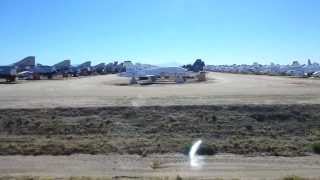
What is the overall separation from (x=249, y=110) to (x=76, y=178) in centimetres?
1415

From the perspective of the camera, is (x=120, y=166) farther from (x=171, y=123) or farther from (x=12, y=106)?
(x=12, y=106)

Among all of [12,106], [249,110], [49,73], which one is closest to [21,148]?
[12,106]

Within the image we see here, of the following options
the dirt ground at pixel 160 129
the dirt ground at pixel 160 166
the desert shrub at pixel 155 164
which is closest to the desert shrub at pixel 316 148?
the dirt ground at pixel 160 129

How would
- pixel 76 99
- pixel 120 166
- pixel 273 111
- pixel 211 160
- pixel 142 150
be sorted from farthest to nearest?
pixel 76 99 → pixel 273 111 → pixel 142 150 → pixel 211 160 → pixel 120 166

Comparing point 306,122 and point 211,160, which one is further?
point 306,122

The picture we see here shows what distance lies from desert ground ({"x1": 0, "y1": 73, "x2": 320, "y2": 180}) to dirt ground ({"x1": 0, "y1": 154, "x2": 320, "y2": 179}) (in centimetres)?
3

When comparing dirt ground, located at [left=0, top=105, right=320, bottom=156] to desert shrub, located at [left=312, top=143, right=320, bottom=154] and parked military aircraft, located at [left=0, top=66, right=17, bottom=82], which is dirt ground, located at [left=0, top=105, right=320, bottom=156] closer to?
desert shrub, located at [left=312, top=143, right=320, bottom=154]

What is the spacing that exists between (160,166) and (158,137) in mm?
5158

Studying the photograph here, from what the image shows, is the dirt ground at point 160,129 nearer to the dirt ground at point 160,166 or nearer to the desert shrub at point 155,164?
the dirt ground at point 160,166

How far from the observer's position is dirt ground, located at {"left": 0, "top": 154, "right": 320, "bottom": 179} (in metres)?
15.5

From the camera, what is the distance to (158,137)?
21.9 m

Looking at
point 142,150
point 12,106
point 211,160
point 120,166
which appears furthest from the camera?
point 12,106

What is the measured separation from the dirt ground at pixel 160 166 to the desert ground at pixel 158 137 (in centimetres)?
3

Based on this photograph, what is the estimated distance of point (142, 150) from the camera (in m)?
19.3
